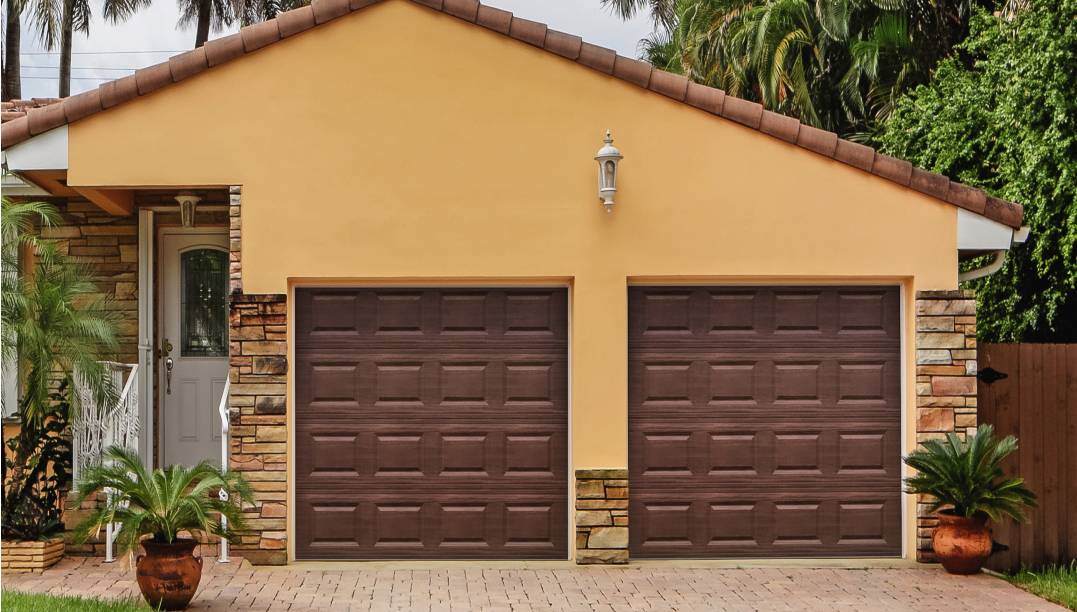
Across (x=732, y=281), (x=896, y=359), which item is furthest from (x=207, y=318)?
(x=896, y=359)

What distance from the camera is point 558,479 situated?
9.08 m

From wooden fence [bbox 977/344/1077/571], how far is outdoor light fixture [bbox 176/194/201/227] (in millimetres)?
6997

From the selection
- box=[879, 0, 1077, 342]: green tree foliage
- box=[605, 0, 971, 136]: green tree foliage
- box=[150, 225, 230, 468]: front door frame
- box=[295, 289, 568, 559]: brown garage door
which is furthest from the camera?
box=[605, 0, 971, 136]: green tree foliage

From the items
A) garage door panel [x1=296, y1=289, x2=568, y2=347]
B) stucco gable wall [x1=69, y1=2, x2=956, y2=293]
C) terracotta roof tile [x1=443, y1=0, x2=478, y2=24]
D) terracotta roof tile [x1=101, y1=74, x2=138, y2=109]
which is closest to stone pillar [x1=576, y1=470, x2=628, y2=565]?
garage door panel [x1=296, y1=289, x2=568, y2=347]

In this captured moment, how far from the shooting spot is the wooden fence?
30.1 ft

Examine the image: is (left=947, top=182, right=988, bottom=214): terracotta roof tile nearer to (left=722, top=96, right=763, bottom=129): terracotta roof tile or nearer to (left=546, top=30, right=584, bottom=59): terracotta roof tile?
(left=722, top=96, right=763, bottom=129): terracotta roof tile

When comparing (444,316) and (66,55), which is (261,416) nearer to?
(444,316)

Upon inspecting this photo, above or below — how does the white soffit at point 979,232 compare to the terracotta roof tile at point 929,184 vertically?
below

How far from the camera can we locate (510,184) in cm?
888

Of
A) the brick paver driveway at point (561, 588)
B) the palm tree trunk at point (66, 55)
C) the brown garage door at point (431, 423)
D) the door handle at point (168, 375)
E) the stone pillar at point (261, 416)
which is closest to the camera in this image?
the brick paver driveway at point (561, 588)

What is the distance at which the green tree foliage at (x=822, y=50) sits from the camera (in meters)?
18.4

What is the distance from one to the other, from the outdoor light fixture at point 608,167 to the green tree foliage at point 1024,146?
16.5 feet

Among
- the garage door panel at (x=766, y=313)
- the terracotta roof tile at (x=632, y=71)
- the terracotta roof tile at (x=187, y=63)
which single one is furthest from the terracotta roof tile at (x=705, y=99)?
the terracotta roof tile at (x=187, y=63)

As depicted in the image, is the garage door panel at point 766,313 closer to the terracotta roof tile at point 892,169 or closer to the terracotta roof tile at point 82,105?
the terracotta roof tile at point 892,169
